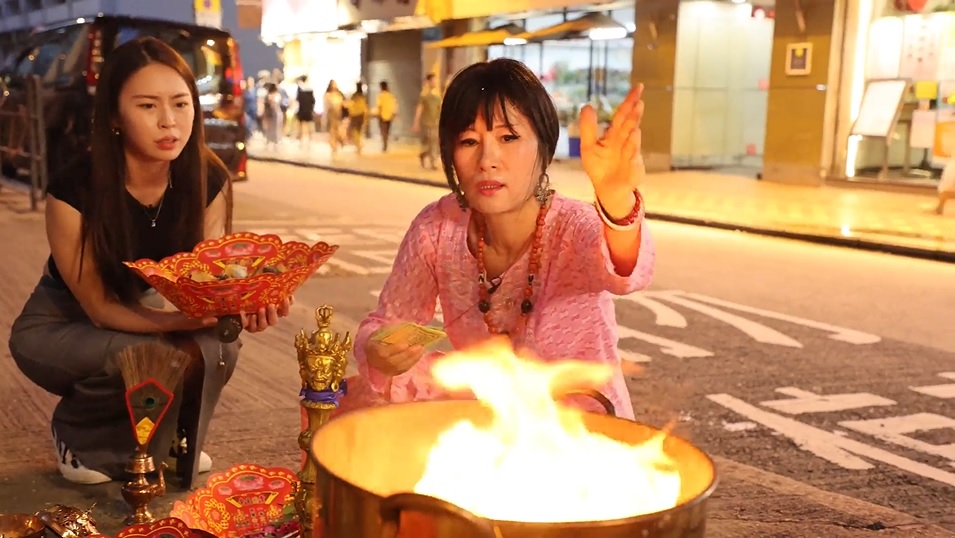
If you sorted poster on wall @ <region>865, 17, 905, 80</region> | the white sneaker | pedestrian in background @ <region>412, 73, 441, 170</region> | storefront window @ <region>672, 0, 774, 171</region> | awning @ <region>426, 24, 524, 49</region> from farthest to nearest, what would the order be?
awning @ <region>426, 24, 524, 49</region>
pedestrian in background @ <region>412, 73, 441, 170</region>
storefront window @ <region>672, 0, 774, 171</region>
poster on wall @ <region>865, 17, 905, 80</region>
the white sneaker

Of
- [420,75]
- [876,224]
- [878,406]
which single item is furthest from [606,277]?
[420,75]

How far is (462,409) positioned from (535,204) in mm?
761

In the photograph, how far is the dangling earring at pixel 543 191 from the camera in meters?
2.35

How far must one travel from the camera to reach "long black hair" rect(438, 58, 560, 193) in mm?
2129

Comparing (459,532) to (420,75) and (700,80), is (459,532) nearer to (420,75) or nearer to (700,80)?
(700,80)

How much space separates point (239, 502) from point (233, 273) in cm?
61

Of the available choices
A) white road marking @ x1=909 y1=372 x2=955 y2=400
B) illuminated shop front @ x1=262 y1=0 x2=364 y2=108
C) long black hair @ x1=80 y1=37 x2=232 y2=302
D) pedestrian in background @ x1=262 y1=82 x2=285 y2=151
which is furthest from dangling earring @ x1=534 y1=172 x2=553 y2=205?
illuminated shop front @ x1=262 y1=0 x2=364 y2=108

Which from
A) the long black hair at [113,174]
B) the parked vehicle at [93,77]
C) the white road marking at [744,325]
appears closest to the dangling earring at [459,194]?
the long black hair at [113,174]

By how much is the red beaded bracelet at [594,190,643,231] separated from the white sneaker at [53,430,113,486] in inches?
76.1

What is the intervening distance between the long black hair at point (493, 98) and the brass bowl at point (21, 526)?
46.7 inches

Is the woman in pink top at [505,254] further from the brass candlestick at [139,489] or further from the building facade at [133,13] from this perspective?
the building facade at [133,13]

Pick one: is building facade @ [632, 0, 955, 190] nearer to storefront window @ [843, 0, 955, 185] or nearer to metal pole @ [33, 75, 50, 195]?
storefront window @ [843, 0, 955, 185]

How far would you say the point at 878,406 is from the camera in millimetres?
4262

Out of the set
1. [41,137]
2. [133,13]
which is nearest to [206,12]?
[41,137]
